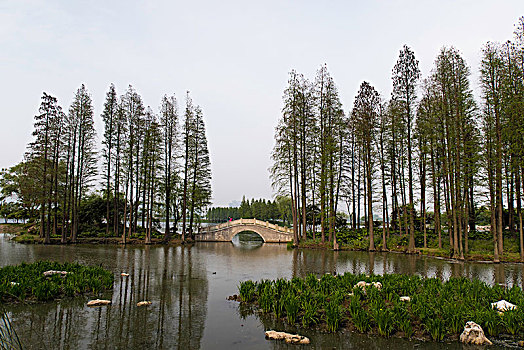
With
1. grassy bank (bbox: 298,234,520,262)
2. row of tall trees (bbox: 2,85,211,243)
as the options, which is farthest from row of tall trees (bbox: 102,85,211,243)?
grassy bank (bbox: 298,234,520,262)

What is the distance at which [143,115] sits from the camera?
120ft

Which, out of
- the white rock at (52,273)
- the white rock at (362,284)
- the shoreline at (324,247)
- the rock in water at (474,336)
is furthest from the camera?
the shoreline at (324,247)

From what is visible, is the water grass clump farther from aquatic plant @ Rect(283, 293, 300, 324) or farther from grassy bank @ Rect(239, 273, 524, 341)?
→ aquatic plant @ Rect(283, 293, 300, 324)

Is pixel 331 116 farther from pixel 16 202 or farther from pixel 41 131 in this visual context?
pixel 16 202

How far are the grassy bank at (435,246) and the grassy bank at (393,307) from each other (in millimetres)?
12646

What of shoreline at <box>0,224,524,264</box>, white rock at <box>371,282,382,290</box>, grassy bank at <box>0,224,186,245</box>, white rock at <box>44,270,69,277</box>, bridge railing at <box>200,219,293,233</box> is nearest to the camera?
white rock at <box>371,282,382,290</box>

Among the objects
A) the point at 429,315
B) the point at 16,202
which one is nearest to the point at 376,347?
the point at 429,315

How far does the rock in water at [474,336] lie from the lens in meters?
7.34

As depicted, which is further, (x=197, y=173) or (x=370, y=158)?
(x=197, y=173)

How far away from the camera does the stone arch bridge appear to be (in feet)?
131

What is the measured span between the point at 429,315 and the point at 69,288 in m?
10.6

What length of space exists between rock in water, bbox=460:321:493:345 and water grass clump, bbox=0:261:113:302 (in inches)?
426

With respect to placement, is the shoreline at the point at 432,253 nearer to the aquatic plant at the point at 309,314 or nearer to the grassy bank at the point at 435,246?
the grassy bank at the point at 435,246

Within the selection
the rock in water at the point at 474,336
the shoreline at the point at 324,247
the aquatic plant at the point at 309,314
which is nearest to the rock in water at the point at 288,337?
the aquatic plant at the point at 309,314
